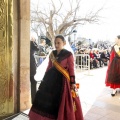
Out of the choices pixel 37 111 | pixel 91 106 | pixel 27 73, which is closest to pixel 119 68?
pixel 91 106

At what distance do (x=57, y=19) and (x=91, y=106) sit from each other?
8581 millimetres

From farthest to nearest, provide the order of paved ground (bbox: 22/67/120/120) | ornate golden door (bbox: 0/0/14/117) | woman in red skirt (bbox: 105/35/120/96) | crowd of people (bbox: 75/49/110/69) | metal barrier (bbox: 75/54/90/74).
Result: crowd of people (bbox: 75/49/110/69) < metal barrier (bbox: 75/54/90/74) < woman in red skirt (bbox: 105/35/120/96) < paved ground (bbox: 22/67/120/120) < ornate golden door (bbox: 0/0/14/117)

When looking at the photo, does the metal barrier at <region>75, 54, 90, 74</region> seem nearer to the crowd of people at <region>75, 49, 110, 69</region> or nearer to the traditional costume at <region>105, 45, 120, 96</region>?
the crowd of people at <region>75, 49, 110, 69</region>

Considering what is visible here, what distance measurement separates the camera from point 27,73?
3738 millimetres

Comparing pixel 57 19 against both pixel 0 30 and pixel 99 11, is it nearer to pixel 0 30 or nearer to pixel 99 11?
pixel 99 11

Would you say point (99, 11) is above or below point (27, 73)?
above

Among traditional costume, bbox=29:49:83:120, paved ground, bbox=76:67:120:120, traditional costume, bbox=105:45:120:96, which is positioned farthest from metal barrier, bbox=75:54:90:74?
traditional costume, bbox=29:49:83:120

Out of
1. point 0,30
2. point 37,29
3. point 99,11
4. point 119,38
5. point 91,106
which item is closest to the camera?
point 0,30

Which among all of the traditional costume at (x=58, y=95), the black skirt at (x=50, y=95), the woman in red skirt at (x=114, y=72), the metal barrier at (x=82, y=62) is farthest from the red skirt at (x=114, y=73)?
the metal barrier at (x=82, y=62)

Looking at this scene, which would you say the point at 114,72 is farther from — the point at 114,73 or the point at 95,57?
the point at 95,57

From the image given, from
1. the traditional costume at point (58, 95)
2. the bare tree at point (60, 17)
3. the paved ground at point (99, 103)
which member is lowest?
the paved ground at point (99, 103)

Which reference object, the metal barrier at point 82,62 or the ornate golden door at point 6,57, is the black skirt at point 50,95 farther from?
the metal barrier at point 82,62

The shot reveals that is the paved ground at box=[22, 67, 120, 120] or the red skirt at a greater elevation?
the red skirt

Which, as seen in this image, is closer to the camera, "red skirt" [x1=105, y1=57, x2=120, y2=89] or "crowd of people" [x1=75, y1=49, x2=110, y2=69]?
"red skirt" [x1=105, y1=57, x2=120, y2=89]
